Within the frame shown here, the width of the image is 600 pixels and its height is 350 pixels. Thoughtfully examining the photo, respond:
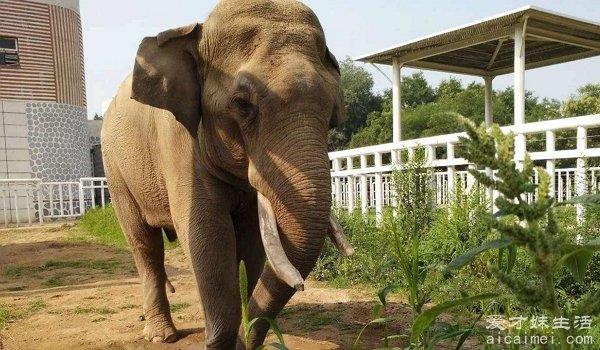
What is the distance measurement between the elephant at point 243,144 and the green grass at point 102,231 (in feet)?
20.4

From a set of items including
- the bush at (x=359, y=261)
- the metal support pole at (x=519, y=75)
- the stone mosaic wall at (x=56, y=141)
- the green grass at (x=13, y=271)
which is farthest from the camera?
the stone mosaic wall at (x=56, y=141)

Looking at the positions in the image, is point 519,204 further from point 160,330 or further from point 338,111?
point 160,330

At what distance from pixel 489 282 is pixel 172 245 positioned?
621 cm

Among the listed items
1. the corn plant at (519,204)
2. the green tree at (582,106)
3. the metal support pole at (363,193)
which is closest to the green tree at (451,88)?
the green tree at (582,106)

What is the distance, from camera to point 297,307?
4.64m

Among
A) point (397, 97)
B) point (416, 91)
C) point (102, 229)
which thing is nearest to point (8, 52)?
A: point (102, 229)

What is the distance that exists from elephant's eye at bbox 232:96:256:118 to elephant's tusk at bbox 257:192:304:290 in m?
0.38

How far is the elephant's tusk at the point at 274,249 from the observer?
2152mm

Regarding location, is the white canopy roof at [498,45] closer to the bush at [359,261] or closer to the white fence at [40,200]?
the bush at [359,261]

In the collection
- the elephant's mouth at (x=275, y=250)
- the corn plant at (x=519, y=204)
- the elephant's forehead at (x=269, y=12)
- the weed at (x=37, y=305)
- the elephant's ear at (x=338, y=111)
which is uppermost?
the elephant's forehead at (x=269, y=12)

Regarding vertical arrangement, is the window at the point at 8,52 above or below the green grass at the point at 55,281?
above

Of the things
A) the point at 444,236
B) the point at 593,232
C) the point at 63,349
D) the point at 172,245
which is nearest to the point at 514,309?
the point at 593,232

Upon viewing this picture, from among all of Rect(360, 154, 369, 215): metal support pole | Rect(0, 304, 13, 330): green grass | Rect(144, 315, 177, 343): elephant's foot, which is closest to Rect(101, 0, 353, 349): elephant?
Rect(144, 315, 177, 343): elephant's foot

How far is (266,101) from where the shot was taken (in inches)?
94.6
